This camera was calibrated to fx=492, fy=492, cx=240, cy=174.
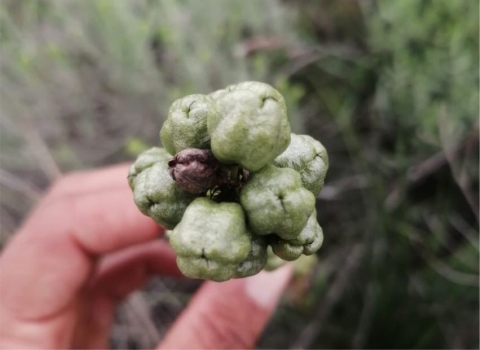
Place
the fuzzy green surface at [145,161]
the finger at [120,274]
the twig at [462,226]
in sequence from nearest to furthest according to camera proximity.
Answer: the fuzzy green surface at [145,161]
the finger at [120,274]
the twig at [462,226]

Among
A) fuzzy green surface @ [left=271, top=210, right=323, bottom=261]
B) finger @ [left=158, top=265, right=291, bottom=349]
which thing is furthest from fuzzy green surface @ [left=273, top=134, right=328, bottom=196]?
finger @ [left=158, top=265, right=291, bottom=349]

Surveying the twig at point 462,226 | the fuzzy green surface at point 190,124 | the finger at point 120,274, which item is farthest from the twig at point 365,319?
the fuzzy green surface at point 190,124

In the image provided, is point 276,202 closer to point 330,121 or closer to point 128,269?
point 128,269

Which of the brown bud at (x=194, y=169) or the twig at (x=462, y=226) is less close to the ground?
the brown bud at (x=194, y=169)

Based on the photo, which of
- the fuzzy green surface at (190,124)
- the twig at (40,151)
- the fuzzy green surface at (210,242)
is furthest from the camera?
the twig at (40,151)

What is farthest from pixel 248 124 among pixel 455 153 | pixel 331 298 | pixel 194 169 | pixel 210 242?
pixel 455 153

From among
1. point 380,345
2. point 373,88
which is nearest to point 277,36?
point 373,88

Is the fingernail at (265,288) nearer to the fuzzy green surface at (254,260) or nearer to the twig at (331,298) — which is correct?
the twig at (331,298)
